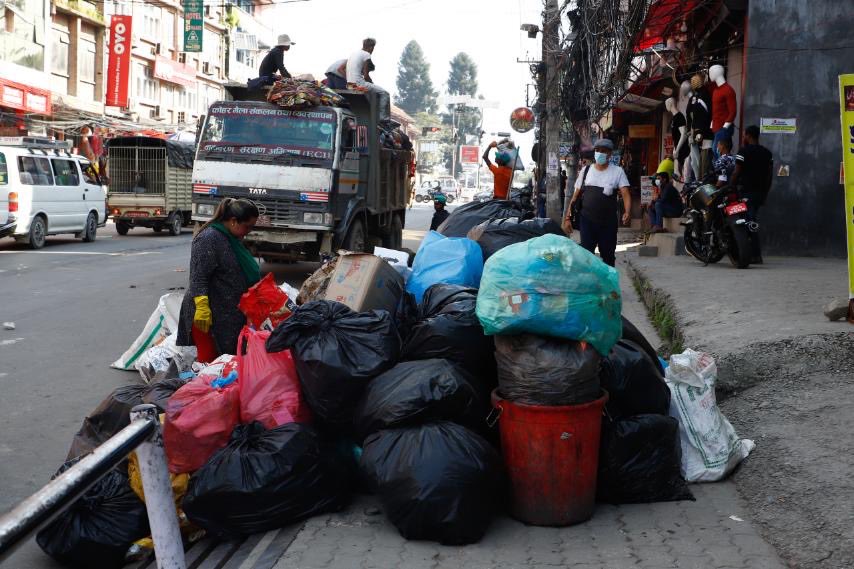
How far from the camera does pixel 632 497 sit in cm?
411

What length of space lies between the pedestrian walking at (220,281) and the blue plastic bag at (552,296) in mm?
2223

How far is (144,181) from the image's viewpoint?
76.0ft

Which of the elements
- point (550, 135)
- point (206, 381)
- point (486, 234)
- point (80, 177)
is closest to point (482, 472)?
point (206, 381)

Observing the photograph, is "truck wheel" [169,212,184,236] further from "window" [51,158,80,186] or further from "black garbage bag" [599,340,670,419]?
"black garbage bag" [599,340,670,419]

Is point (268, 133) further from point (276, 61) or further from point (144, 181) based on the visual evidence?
point (144, 181)

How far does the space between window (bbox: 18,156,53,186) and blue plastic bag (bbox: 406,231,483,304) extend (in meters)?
Answer: 13.6

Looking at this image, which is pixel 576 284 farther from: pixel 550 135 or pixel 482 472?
pixel 550 135

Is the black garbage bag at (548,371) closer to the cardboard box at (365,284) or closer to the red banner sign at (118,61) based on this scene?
the cardboard box at (365,284)

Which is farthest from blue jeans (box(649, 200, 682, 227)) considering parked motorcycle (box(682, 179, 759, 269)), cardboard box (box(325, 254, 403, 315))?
cardboard box (box(325, 254, 403, 315))

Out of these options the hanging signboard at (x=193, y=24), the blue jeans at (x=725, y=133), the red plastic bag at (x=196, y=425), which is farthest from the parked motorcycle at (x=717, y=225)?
the hanging signboard at (x=193, y=24)

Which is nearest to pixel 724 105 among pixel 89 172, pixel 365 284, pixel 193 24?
pixel 365 284

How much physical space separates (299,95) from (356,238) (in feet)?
6.87

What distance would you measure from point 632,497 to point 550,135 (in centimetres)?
1656

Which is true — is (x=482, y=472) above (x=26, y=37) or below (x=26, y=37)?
below
